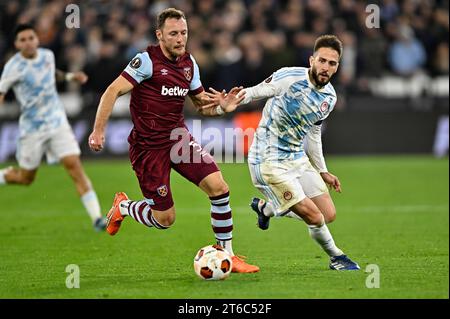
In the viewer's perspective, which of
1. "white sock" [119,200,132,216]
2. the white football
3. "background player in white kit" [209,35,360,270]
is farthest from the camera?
"white sock" [119,200,132,216]

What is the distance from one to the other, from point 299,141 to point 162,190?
150cm

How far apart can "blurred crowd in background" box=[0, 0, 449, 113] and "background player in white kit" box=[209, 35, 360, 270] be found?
11.7 meters

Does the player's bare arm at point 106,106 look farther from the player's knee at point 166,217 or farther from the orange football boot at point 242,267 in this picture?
the orange football boot at point 242,267

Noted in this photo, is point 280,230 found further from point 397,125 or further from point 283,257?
point 397,125

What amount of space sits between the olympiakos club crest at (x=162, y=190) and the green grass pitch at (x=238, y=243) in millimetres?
759

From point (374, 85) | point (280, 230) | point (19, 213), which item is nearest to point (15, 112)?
point (19, 213)

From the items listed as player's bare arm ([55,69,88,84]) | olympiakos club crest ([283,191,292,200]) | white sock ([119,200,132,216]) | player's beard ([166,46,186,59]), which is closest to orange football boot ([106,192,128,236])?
white sock ([119,200,132,216])

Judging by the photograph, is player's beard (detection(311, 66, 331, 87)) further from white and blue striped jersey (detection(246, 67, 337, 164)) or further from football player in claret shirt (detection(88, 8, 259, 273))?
football player in claret shirt (detection(88, 8, 259, 273))

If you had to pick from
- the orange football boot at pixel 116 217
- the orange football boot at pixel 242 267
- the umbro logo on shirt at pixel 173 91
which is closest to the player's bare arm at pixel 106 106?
the umbro logo on shirt at pixel 173 91

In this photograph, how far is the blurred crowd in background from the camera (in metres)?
21.5

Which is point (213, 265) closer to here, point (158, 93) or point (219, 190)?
point (219, 190)

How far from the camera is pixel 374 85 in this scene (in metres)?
22.1

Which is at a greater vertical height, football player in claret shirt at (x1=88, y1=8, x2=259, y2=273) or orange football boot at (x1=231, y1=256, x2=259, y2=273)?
football player in claret shirt at (x1=88, y1=8, x2=259, y2=273)
